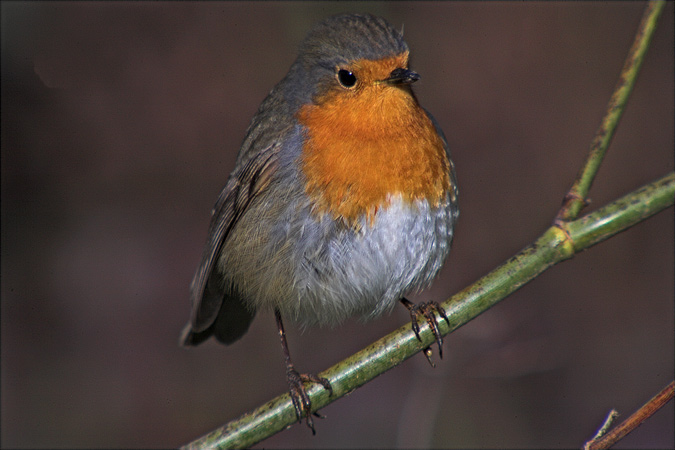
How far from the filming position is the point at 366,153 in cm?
258

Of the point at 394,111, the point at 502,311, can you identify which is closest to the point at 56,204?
the point at 502,311

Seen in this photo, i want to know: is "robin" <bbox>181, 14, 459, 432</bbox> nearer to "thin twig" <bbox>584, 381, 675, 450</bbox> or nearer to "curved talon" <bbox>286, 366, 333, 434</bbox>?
"curved talon" <bbox>286, 366, 333, 434</bbox>

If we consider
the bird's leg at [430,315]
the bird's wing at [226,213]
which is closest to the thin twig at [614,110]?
the bird's leg at [430,315]

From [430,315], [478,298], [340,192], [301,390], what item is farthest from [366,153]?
[301,390]

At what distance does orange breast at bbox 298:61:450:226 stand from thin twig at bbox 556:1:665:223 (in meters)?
0.70

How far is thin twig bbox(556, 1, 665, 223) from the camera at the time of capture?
1.93 meters

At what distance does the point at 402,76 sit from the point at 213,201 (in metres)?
3.27

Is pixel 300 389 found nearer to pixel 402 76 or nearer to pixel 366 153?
pixel 366 153

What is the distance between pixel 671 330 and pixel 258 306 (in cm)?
330

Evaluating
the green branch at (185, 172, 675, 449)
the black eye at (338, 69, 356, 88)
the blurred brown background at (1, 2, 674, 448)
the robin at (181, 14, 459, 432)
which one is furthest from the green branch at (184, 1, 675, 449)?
the blurred brown background at (1, 2, 674, 448)

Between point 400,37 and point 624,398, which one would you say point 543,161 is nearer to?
point 624,398

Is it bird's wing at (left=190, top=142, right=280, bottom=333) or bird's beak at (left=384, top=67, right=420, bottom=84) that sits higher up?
bird's wing at (left=190, top=142, right=280, bottom=333)

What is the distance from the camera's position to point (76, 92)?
5508mm

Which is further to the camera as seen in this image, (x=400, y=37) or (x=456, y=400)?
(x=456, y=400)
